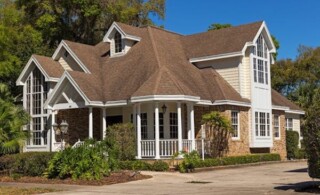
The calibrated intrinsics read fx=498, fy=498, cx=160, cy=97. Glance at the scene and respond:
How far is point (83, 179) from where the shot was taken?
67.7 ft

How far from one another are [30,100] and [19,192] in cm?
1662

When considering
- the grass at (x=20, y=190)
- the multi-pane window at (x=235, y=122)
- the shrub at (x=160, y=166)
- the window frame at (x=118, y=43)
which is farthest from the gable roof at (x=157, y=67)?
the grass at (x=20, y=190)

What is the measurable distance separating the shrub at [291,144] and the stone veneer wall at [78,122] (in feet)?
46.4

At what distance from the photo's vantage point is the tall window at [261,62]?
105 ft

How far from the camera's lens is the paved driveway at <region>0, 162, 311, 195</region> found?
16375 millimetres

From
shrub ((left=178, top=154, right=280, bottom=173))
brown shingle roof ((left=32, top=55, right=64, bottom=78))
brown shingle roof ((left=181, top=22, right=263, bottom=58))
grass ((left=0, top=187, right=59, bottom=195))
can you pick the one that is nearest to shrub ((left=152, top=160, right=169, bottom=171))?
shrub ((left=178, top=154, right=280, bottom=173))

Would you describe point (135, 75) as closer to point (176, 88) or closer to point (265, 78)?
point (176, 88)

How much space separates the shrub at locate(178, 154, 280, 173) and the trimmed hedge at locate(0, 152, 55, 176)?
6.52m

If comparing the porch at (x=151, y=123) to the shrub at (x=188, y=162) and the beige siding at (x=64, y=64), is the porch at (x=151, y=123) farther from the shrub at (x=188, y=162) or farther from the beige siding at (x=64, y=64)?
the beige siding at (x=64, y=64)

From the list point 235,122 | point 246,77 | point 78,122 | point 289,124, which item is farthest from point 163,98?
point 289,124

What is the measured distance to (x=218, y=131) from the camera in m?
29.1

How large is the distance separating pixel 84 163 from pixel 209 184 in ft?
17.9

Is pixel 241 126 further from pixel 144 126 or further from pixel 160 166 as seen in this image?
pixel 160 166

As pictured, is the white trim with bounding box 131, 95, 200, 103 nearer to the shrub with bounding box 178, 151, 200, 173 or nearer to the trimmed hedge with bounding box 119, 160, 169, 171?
the shrub with bounding box 178, 151, 200, 173
